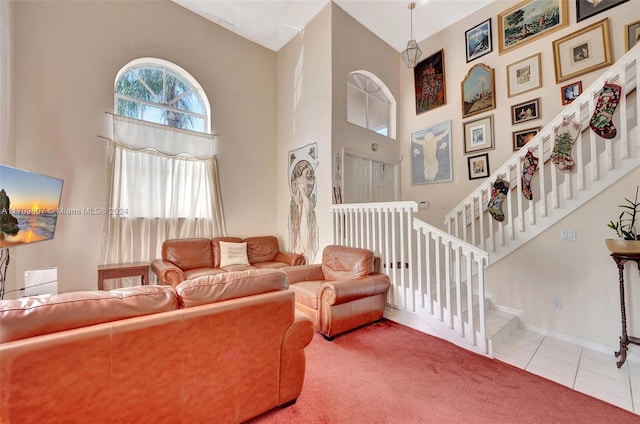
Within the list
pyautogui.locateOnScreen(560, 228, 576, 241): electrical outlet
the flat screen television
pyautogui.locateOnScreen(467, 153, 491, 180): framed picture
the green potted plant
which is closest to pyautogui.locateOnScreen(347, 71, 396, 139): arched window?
pyautogui.locateOnScreen(467, 153, 491, 180): framed picture

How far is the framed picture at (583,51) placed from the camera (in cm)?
314

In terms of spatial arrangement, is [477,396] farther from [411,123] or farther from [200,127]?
[200,127]

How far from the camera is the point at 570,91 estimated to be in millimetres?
3365

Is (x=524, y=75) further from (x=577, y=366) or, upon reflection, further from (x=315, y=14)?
(x=577, y=366)

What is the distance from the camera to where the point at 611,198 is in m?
2.53

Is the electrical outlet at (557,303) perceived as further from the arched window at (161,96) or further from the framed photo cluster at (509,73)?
the arched window at (161,96)

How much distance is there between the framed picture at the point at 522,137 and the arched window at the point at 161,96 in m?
4.86

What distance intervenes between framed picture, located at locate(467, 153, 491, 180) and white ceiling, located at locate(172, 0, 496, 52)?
2420 mm

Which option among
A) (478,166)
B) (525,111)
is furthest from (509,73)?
(478,166)

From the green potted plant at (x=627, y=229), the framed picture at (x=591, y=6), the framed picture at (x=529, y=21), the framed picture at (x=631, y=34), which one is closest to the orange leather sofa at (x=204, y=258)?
the green potted plant at (x=627, y=229)

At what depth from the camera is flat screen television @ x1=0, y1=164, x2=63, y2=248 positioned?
170cm

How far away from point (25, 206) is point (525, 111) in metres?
5.65

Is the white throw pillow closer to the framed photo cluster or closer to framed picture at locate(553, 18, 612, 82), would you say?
the framed photo cluster

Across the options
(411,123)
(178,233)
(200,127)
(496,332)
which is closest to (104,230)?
(178,233)
